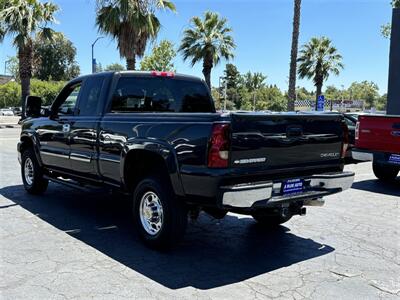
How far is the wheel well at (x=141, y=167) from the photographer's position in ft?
16.1

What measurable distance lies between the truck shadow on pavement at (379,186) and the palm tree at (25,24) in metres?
22.5

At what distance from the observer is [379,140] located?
9.39 metres

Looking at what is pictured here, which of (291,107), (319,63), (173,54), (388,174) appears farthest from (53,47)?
(388,174)

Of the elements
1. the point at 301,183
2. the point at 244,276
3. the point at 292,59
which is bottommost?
the point at 244,276

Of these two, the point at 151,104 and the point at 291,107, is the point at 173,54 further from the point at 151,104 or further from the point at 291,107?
the point at 151,104

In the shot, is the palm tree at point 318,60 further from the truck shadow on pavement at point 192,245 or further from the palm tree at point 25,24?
the truck shadow on pavement at point 192,245

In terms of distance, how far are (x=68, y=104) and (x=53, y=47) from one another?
72.9 meters

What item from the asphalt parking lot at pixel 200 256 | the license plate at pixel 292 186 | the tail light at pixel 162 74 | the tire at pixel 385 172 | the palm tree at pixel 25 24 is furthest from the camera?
the palm tree at pixel 25 24

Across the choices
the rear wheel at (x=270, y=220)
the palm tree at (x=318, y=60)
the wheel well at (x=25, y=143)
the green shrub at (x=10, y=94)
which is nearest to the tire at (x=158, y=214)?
the rear wheel at (x=270, y=220)

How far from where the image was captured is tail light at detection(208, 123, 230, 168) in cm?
414

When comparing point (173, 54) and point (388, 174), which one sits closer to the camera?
point (388, 174)

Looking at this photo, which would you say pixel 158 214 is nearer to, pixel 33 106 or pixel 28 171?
pixel 33 106

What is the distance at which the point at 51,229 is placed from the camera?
5.67 metres

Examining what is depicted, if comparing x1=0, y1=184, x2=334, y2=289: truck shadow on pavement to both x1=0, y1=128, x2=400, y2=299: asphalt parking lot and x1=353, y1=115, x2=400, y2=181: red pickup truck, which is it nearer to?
x1=0, y1=128, x2=400, y2=299: asphalt parking lot
